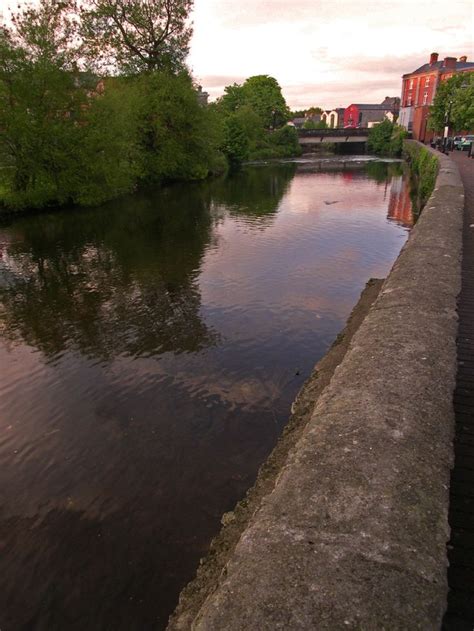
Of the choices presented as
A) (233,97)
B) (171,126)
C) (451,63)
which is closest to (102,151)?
(171,126)

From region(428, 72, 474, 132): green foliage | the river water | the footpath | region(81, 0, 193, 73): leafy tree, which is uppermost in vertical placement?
region(81, 0, 193, 73): leafy tree

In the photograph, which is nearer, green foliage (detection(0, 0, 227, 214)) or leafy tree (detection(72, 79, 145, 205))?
green foliage (detection(0, 0, 227, 214))

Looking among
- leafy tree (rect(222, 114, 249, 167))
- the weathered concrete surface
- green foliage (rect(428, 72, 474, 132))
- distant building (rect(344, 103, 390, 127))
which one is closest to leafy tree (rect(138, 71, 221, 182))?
leafy tree (rect(222, 114, 249, 167))

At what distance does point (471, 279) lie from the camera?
34.8 feet

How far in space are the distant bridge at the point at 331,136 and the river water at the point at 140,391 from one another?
81.6 meters

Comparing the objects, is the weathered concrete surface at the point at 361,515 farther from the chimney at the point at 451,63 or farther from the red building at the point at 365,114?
the red building at the point at 365,114

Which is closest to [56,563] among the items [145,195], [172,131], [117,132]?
[117,132]

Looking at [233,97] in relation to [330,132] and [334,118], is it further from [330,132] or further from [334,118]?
[334,118]

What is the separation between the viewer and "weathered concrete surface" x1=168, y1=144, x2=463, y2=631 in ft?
9.45

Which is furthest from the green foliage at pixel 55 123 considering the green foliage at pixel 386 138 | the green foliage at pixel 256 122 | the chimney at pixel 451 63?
the chimney at pixel 451 63

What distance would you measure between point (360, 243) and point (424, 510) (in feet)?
62.3

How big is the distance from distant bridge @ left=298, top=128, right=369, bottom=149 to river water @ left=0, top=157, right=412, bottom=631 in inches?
3212

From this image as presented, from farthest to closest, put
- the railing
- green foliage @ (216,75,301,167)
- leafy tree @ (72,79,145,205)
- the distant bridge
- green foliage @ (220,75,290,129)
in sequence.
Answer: the distant bridge, the railing, green foliage @ (220,75,290,129), green foliage @ (216,75,301,167), leafy tree @ (72,79,145,205)

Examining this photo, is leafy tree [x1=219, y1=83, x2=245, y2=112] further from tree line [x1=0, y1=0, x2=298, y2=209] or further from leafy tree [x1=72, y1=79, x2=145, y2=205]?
leafy tree [x1=72, y1=79, x2=145, y2=205]
